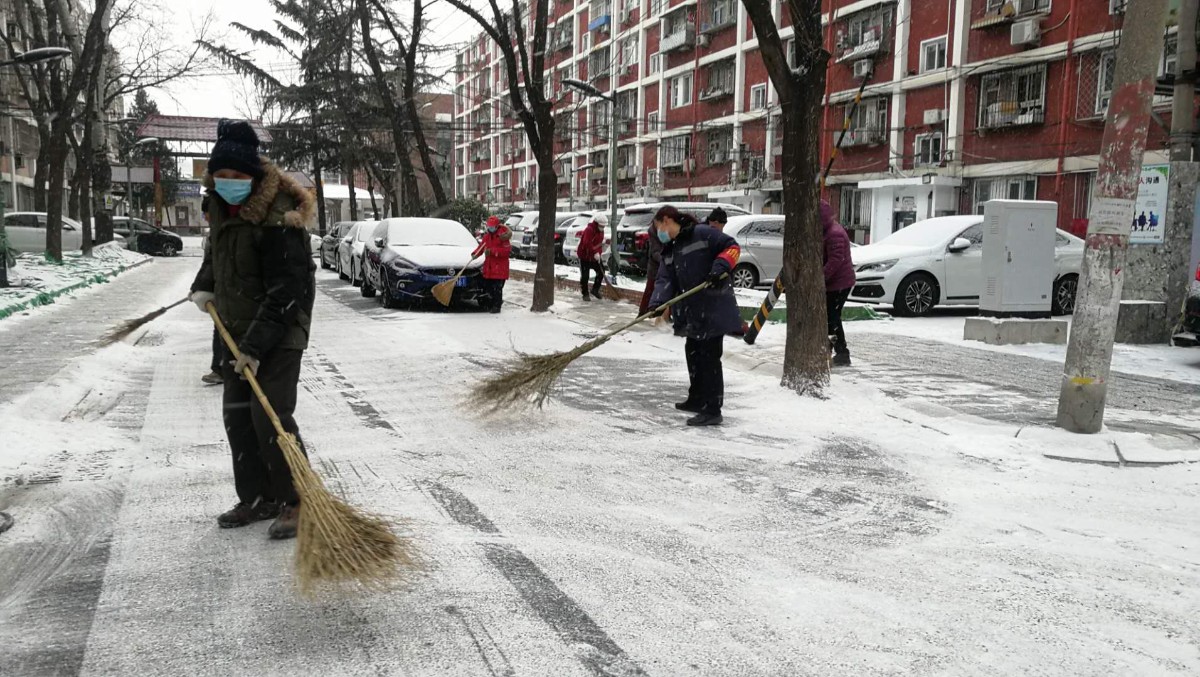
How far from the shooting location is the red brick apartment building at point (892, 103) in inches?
1021

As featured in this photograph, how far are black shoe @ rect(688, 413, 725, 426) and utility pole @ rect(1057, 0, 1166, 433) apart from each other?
2465 millimetres

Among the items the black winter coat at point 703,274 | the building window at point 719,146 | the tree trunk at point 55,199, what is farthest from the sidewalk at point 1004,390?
the building window at point 719,146

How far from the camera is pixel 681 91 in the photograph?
150 ft

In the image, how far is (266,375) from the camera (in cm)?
425

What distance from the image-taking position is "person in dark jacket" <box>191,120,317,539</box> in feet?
13.5

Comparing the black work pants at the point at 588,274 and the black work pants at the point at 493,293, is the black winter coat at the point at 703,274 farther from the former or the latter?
the black work pants at the point at 588,274

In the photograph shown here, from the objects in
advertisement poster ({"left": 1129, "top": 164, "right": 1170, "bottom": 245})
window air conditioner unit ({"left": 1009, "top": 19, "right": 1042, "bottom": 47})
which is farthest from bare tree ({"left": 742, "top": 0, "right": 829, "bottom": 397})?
window air conditioner unit ({"left": 1009, "top": 19, "right": 1042, "bottom": 47})

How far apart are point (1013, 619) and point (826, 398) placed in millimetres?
4303

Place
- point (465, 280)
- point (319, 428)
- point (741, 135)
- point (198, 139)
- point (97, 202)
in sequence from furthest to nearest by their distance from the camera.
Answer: point (198, 139) → point (741, 135) → point (97, 202) → point (465, 280) → point (319, 428)

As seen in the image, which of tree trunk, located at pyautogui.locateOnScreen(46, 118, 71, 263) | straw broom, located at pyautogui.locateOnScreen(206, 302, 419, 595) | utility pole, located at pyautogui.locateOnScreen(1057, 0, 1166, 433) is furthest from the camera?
tree trunk, located at pyautogui.locateOnScreen(46, 118, 71, 263)

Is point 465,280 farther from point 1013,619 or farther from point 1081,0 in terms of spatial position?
point 1081,0

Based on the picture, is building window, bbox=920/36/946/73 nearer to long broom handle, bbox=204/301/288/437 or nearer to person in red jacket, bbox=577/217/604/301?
person in red jacket, bbox=577/217/604/301

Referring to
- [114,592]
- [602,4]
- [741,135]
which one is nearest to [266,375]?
[114,592]

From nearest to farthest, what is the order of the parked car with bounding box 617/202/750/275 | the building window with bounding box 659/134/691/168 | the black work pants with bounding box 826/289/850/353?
the black work pants with bounding box 826/289/850/353 → the parked car with bounding box 617/202/750/275 → the building window with bounding box 659/134/691/168
